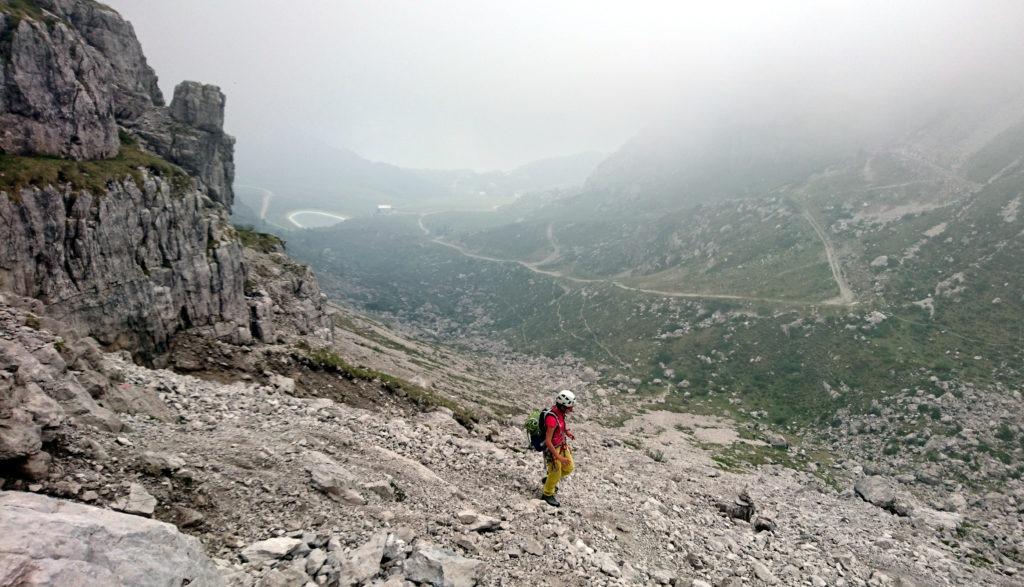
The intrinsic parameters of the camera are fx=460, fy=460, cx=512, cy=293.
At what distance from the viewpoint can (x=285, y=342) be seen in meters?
38.3

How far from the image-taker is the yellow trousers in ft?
54.8

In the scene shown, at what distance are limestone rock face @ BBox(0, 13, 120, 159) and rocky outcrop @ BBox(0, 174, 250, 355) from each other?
4807 mm

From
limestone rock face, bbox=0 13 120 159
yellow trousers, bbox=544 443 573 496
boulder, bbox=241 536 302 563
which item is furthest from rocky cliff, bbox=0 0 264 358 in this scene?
→ yellow trousers, bbox=544 443 573 496

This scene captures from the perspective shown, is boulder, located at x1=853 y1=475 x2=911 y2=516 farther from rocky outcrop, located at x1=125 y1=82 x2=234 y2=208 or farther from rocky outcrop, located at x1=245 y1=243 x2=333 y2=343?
rocky outcrop, located at x1=125 y1=82 x2=234 y2=208

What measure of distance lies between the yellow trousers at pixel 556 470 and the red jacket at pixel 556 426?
0.47 m

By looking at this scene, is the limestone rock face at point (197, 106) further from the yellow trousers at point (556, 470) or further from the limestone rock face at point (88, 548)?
the yellow trousers at point (556, 470)

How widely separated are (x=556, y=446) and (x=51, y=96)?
41932mm

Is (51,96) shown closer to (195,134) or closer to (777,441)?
(195,134)

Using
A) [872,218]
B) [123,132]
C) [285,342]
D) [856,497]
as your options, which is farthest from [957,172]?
[123,132]

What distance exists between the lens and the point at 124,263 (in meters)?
30.6

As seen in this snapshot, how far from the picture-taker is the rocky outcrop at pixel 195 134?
52.7m

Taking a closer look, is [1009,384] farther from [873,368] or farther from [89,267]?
[89,267]

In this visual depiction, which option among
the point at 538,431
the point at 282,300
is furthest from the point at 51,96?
the point at 538,431

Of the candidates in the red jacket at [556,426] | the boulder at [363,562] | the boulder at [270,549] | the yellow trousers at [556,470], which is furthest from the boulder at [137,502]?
the yellow trousers at [556,470]
